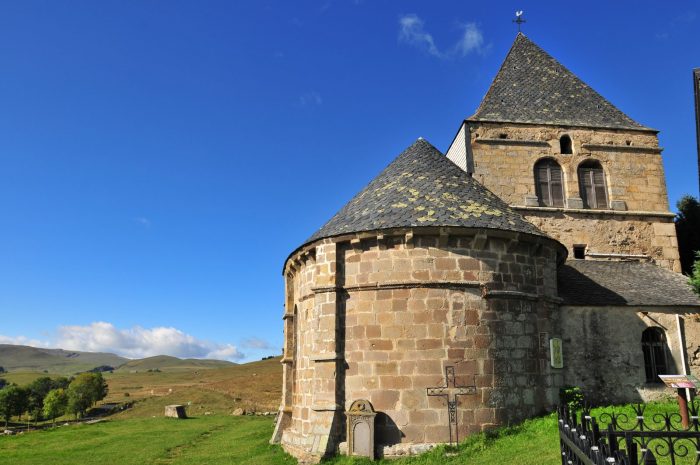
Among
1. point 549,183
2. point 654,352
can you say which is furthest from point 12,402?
point 654,352

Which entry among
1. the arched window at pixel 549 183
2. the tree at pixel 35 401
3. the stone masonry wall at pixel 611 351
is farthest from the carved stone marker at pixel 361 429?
the tree at pixel 35 401

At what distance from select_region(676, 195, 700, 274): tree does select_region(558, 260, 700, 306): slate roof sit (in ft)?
17.7

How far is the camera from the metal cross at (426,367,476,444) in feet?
35.0

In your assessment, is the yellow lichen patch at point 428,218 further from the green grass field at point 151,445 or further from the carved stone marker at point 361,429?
the green grass field at point 151,445

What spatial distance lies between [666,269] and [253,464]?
49.5 feet

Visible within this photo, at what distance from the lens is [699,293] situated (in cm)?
1485

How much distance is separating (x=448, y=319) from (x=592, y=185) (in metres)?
12.2

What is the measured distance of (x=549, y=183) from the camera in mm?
20062

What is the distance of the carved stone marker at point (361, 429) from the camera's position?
34.7ft

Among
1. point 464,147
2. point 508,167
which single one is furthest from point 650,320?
point 464,147

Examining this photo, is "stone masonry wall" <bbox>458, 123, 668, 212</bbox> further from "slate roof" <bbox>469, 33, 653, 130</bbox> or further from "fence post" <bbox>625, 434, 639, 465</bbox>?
"fence post" <bbox>625, 434, 639, 465</bbox>

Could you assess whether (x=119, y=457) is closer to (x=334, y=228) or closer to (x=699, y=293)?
(x=334, y=228)

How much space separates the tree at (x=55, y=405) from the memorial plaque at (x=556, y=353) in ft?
148

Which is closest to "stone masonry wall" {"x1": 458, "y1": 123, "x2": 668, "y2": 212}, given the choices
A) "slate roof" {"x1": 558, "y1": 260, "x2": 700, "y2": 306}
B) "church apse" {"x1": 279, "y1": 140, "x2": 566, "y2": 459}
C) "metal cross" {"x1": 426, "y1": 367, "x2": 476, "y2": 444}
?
"slate roof" {"x1": 558, "y1": 260, "x2": 700, "y2": 306}
